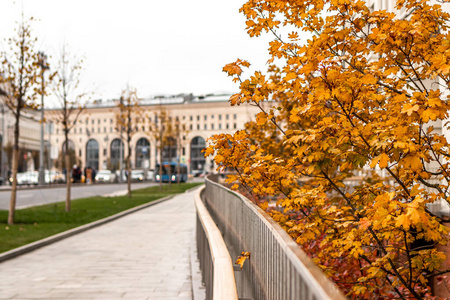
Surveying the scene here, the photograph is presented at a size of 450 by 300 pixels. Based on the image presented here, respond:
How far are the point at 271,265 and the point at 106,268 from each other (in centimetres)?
791

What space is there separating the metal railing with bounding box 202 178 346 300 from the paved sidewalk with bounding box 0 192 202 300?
3483 mm

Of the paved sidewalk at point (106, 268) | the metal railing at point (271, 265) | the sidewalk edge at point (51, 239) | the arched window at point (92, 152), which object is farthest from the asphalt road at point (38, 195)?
the arched window at point (92, 152)

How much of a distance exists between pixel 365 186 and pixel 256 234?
2.29 m

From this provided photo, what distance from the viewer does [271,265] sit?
2990 mm

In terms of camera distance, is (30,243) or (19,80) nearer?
(30,243)

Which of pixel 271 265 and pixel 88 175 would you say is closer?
pixel 271 265

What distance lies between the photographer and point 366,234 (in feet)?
16.7

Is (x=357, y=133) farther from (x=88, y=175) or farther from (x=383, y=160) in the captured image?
(x=88, y=175)

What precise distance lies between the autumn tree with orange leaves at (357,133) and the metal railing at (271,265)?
62 centimetres

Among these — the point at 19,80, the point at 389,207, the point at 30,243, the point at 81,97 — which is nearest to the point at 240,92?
the point at 389,207

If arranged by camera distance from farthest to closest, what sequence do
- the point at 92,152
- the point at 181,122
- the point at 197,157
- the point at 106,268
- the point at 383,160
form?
the point at 92,152
the point at 197,157
the point at 181,122
the point at 106,268
the point at 383,160

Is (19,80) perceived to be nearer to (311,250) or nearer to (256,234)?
(311,250)

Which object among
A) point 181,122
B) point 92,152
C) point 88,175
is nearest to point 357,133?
point 88,175

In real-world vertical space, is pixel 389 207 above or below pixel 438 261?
above
